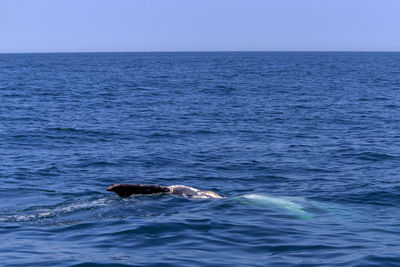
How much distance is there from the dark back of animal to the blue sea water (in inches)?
7.2

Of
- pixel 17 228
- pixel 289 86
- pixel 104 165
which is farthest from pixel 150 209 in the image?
pixel 289 86

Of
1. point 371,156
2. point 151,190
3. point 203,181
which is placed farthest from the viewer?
point 371,156

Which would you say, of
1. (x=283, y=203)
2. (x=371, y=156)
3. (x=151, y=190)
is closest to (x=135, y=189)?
(x=151, y=190)

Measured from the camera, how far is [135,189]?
48.1ft

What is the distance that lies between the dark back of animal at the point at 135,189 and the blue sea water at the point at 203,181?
0.18m

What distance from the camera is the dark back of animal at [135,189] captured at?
14.4m

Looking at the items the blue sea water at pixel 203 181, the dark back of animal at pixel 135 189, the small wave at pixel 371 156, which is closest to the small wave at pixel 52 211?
the blue sea water at pixel 203 181

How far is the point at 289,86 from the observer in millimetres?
59906

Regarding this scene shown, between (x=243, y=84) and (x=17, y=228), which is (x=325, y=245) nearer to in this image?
(x=17, y=228)

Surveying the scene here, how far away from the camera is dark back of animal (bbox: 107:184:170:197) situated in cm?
1441

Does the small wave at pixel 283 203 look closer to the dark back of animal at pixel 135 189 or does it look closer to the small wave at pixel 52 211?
the dark back of animal at pixel 135 189

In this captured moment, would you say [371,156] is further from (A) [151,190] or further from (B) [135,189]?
(B) [135,189]

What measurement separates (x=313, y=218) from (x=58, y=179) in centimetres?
960

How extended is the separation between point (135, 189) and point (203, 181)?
466cm
